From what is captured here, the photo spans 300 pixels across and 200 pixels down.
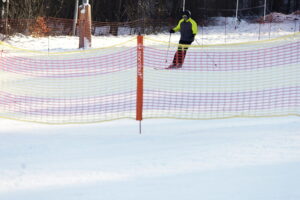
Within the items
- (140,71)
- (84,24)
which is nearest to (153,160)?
(140,71)

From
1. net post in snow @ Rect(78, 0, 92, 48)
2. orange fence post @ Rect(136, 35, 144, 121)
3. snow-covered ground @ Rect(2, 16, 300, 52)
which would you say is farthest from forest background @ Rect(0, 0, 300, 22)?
orange fence post @ Rect(136, 35, 144, 121)

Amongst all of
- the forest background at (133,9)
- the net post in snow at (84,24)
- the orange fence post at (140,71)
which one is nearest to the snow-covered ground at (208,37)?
the net post in snow at (84,24)

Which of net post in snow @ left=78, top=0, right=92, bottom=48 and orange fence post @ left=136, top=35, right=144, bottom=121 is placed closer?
orange fence post @ left=136, top=35, right=144, bottom=121

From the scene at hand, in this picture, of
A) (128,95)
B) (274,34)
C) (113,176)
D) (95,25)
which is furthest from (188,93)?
(95,25)

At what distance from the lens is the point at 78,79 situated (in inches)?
470

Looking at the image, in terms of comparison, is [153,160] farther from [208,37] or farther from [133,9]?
[133,9]

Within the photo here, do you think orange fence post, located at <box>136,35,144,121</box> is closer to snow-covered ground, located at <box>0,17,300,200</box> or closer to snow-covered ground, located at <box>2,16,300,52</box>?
snow-covered ground, located at <box>0,17,300,200</box>

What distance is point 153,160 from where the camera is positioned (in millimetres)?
5469

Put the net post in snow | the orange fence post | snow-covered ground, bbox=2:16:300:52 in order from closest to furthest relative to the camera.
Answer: the orange fence post < the net post in snow < snow-covered ground, bbox=2:16:300:52

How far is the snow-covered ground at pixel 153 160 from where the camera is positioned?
4.49 meters

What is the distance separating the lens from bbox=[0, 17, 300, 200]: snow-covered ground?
4.49 meters

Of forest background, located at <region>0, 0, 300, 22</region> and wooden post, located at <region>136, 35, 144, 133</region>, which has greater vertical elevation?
forest background, located at <region>0, 0, 300, 22</region>

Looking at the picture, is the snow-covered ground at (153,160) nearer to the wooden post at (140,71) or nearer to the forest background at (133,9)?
the wooden post at (140,71)

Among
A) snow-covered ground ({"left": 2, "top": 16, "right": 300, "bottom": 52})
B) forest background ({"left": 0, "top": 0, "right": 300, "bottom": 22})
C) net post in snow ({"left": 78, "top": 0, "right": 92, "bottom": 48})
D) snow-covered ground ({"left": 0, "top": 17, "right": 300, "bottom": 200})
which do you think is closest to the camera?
snow-covered ground ({"left": 0, "top": 17, "right": 300, "bottom": 200})
